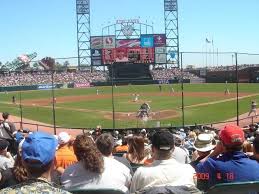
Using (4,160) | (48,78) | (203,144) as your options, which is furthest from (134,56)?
(203,144)

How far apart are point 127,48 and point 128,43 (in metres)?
5.88

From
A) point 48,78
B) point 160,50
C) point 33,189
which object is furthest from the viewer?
point 48,78

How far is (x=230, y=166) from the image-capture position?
4.70 m

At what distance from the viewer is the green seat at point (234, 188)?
347 centimetres

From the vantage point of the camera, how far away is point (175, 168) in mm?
4406

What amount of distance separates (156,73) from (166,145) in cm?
8473

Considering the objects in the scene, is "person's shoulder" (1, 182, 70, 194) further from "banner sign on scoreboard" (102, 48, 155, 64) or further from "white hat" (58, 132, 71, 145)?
"banner sign on scoreboard" (102, 48, 155, 64)

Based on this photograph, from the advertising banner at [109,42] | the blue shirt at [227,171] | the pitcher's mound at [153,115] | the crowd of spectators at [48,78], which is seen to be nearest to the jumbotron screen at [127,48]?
the advertising banner at [109,42]

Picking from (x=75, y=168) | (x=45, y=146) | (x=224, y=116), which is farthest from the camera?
(x=224, y=116)

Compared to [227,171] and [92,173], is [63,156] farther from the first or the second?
[227,171]

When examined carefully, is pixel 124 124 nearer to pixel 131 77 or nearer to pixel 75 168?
pixel 75 168

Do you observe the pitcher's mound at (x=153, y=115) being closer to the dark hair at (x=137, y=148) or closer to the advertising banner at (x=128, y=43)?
the dark hair at (x=137, y=148)

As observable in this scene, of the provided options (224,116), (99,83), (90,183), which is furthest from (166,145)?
(99,83)

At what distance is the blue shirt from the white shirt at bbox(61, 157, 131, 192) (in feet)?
2.66
